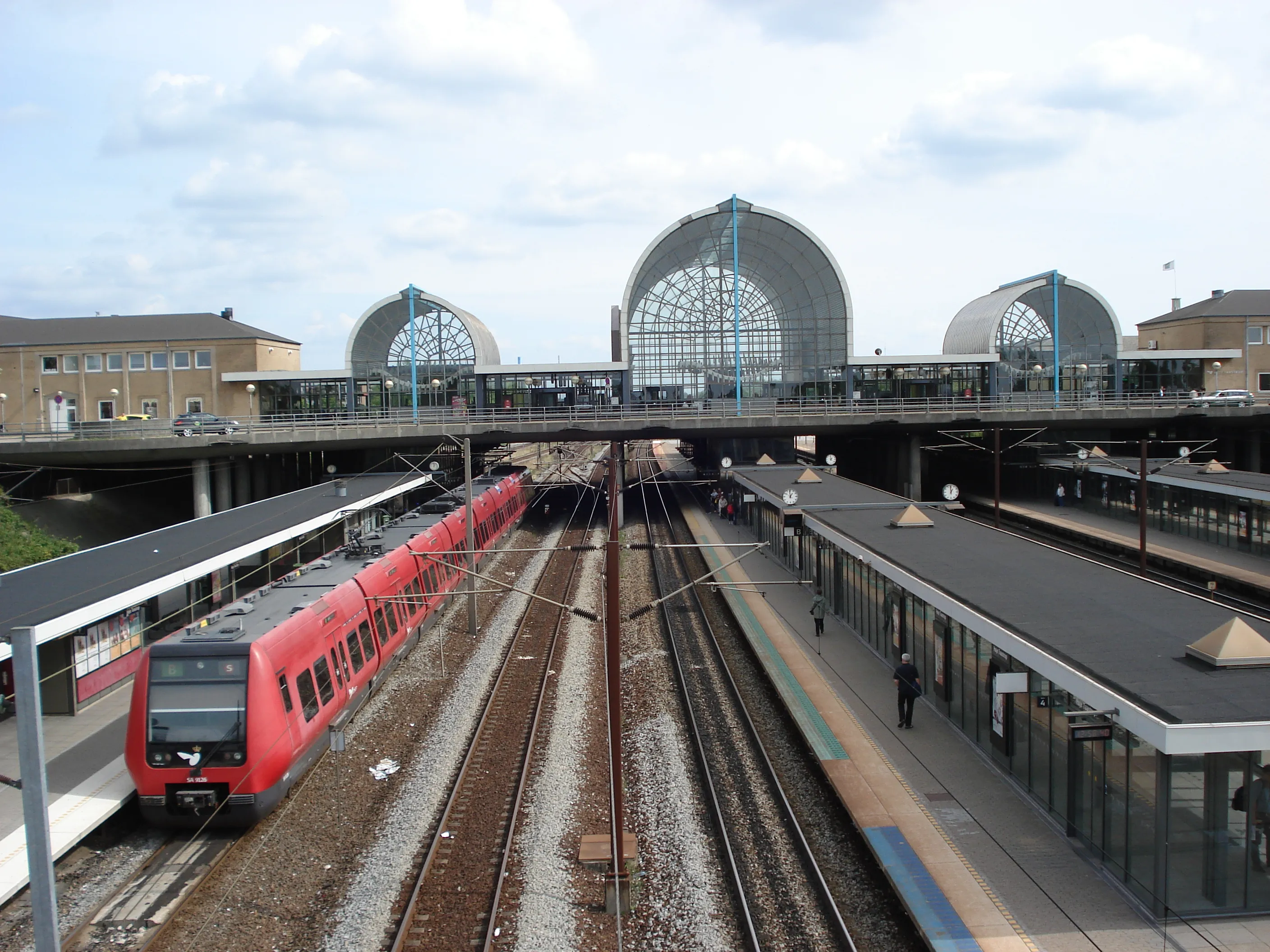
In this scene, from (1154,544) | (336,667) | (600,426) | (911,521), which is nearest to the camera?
(336,667)

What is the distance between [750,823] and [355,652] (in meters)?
7.81

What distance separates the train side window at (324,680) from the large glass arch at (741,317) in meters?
39.6

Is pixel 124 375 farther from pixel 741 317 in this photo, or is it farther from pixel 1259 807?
pixel 1259 807

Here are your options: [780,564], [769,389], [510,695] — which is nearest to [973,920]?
[510,695]

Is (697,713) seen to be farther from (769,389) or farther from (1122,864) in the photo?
(769,389)

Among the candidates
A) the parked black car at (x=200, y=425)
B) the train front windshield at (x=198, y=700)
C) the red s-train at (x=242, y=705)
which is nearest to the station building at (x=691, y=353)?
the parked black car at (x=200, y=425)

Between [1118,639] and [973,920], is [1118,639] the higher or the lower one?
the higher one

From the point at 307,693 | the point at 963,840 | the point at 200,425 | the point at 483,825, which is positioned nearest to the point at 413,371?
the point at 200,425

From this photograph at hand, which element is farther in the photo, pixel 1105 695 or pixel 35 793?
pixel 1105 695

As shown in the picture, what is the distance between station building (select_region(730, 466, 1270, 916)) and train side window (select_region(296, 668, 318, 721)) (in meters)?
9.50

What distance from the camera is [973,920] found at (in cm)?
990

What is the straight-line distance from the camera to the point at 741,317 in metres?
55.0

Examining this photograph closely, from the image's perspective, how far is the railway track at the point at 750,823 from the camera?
33.3ft

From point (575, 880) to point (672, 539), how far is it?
29.7 m
